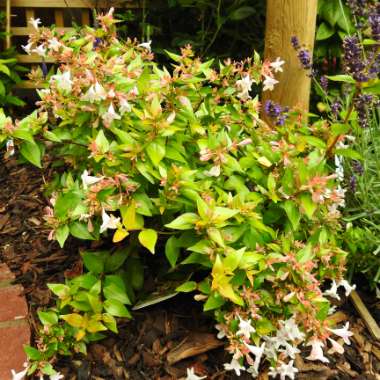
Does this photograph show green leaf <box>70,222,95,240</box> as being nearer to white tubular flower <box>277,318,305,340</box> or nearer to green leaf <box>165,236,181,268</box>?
green leaf <box>165,236,181,268</box>

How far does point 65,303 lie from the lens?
177cm

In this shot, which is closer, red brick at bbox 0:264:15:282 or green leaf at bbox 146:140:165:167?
green leaf at bbox 146:140:165:167

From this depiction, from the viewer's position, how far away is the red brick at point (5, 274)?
235cm

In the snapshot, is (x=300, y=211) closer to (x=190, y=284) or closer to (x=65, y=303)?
(x=190, y=284)

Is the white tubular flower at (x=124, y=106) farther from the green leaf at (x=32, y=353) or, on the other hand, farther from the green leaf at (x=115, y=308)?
the green leaf at (x=32, y=353)

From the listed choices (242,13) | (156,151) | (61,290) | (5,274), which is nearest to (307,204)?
(156,151)

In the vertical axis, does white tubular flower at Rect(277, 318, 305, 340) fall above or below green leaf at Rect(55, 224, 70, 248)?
below

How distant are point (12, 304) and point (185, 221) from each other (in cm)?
100

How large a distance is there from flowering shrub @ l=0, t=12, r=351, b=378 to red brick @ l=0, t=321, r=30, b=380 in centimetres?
19

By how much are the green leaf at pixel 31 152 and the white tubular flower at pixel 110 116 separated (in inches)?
9.5

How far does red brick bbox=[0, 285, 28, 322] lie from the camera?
2.13 metres

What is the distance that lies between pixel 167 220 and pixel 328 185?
1.80 ft

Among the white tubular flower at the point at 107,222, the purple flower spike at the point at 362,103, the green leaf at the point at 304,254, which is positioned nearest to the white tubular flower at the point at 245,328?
the green leaf at the point at 304,254

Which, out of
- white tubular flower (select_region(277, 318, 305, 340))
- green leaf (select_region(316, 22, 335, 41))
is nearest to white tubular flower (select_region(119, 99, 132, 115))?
white tubular flower (select_region(277, 318, 305, 340))
